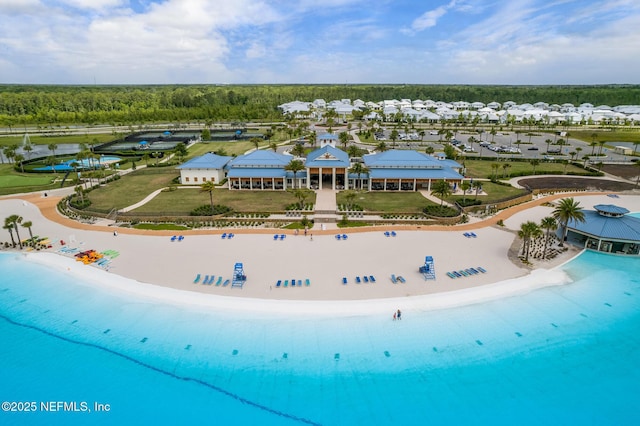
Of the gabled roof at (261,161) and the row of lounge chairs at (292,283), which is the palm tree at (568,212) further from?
the gabled roof at (261,161)

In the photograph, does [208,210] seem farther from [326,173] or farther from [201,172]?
[326,173]

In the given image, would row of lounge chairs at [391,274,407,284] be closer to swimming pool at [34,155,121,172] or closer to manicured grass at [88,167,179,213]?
manicured grass at [88,167,179,213]

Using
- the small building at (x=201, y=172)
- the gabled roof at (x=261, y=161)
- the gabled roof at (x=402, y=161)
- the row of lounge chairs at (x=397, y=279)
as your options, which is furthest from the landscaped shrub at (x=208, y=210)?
the gabled roof at (x=402, y=161)

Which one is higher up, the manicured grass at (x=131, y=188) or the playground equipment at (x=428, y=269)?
the manicured grass at (x=131, y=188)

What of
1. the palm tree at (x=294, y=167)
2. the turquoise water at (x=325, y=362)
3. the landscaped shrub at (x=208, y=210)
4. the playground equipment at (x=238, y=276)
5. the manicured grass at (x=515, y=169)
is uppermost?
the palm tree at (x=294, y=167)

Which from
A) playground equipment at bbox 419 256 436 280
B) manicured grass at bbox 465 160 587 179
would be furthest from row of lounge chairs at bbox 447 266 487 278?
manicured grass at bbox 465 160 587 179

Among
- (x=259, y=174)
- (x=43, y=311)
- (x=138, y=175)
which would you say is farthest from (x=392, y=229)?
(x=138, y=175)
